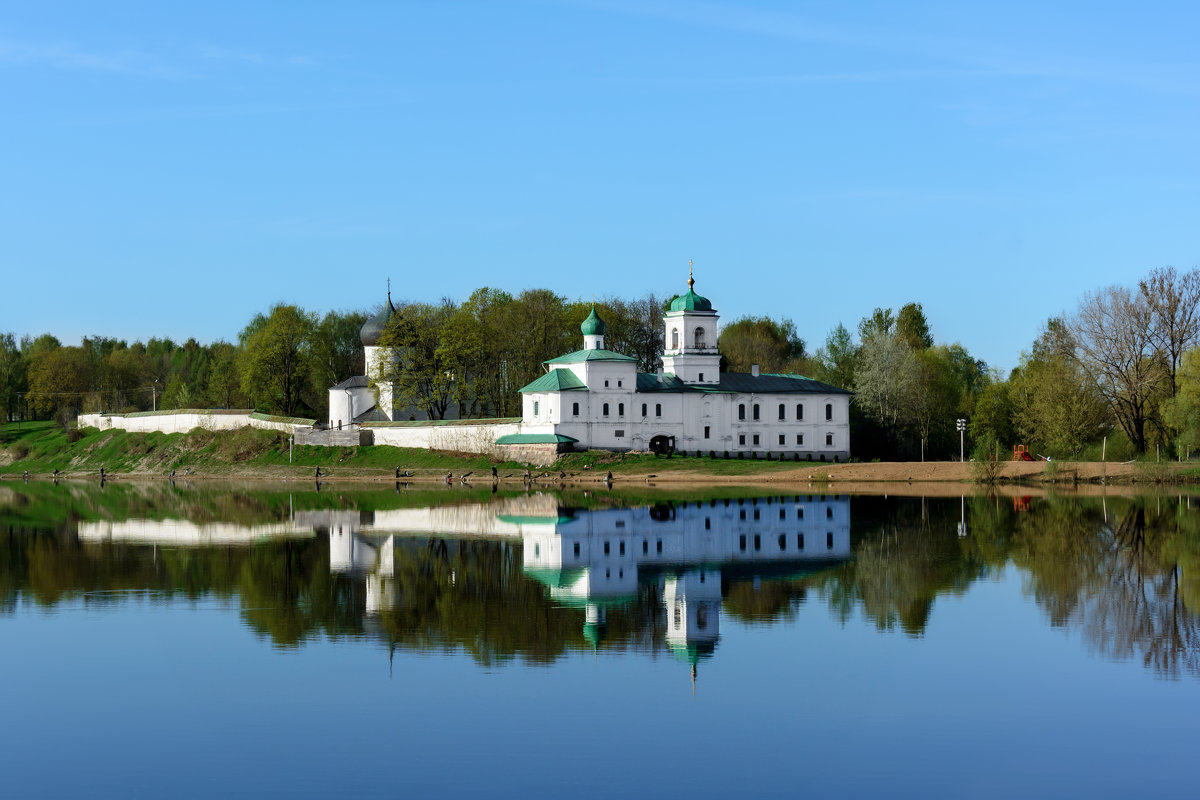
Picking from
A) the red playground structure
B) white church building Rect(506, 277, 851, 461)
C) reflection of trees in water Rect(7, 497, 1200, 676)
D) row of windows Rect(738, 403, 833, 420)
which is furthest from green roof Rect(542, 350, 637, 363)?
reflection of trees in water Rect(7, 497, 1200, 676)

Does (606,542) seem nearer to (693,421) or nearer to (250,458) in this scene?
(693,421)

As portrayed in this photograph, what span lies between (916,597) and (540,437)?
42181mm

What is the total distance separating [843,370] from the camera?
7975cm

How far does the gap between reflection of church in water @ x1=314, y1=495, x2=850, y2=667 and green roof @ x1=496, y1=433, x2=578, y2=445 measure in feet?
57.9

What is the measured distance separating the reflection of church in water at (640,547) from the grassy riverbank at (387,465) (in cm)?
1327

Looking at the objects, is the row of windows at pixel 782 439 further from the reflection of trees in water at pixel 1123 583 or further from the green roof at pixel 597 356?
the reflection of trees in water at pixel 1123 583

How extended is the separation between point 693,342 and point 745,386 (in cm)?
359

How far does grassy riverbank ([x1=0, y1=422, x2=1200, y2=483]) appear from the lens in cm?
5597

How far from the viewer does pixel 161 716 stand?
1387 cm

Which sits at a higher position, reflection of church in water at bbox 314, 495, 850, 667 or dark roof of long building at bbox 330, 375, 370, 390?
dark roof of long building at bbox 330, 375, 370, 390

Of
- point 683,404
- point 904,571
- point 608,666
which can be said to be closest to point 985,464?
point 683,404

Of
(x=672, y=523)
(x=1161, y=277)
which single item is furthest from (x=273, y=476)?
(x=1161, y=277)

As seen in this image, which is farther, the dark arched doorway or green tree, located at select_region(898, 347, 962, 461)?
green tree, located at select_region(898, 347, 962, 461)

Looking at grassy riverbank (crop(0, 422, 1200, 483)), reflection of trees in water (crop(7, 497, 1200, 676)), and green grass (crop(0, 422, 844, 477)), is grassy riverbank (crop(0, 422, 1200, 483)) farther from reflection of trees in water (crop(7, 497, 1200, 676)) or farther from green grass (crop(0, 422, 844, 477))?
reflection of trees in water (crop(7, 497, 1200, 676))
